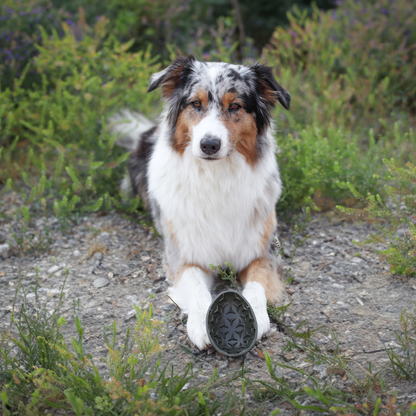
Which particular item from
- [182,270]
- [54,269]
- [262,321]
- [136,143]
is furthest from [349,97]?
[54,269]

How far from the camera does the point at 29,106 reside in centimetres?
516

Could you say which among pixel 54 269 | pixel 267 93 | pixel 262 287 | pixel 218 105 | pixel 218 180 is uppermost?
pixel 267 93

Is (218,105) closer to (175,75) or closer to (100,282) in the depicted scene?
(175,75)

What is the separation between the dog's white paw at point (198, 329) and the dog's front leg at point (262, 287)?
1.08 ft

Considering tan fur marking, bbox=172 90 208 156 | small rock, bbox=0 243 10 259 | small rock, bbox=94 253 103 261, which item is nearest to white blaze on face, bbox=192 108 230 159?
tan fur marking, bbox=172 90 208 156

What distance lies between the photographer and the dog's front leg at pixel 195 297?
255cm

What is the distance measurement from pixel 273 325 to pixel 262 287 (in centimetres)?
26

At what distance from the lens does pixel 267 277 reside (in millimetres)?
3010

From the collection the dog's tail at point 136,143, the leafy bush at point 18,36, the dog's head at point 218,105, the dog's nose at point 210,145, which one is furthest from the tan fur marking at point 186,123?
→ the leafy bush at point 18,36

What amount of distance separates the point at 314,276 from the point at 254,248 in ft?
1.95

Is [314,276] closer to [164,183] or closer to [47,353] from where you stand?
[164,183]

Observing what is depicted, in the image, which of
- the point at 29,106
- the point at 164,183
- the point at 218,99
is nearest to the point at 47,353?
the point at 164,183

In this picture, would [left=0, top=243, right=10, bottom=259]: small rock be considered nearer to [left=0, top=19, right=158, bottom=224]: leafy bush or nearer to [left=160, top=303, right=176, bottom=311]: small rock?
[left=0, top=19, right=158, bottom=224]: leafy bush

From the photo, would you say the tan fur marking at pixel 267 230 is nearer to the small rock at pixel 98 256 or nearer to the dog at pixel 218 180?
the dog at pixel 218 180
